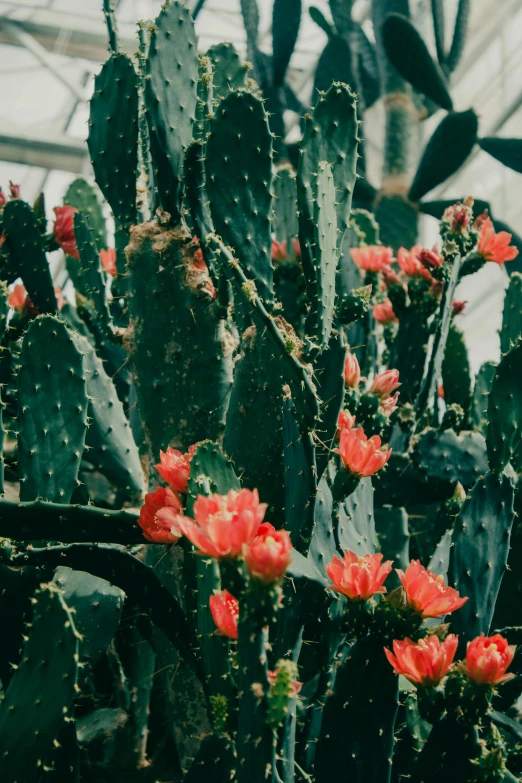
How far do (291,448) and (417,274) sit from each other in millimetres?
994

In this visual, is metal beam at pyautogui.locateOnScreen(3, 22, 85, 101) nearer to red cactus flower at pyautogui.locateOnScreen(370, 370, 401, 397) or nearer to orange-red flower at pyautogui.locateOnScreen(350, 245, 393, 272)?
orange-red flower at pyautogui.locateOnScreen(350, 245, 393, 272)

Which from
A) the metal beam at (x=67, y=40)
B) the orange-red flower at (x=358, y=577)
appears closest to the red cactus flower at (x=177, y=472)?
the orange-red flower at (x=358, y=577)

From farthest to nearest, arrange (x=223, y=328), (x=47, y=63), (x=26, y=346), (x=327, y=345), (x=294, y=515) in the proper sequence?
1. (x=47, y=63)
2. (x=223, y=328)
3. (x=26, y=346)
4. (x=327, y=345)
5. (x=294, y=515)

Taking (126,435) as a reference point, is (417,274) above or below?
above

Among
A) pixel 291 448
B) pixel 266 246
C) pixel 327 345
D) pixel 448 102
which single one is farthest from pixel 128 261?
pixel 448 102

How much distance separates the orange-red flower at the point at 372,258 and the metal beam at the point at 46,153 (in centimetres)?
564

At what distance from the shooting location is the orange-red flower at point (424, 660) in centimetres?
119

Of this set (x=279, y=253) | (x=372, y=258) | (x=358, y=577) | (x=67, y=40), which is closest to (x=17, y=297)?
(x=279, y=253)

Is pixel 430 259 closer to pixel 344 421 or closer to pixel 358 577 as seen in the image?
pixel 344 421

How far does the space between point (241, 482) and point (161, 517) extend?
0.30m

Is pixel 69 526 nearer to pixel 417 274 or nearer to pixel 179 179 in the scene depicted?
pixel 179 179

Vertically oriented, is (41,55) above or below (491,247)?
above

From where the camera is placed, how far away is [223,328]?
170 centimetres

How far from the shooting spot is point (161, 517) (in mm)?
1203
